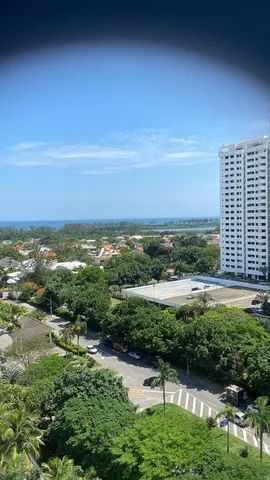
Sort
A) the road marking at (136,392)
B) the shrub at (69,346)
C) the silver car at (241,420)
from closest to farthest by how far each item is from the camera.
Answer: the silver car at (241,420), the road marking at (136,392), the shrub at (69,346)

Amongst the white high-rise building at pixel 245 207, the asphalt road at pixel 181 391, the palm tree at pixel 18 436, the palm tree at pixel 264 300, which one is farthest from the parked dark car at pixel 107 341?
the white high-rise building at pixel 245 207

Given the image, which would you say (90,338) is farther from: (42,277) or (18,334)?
(42,277)

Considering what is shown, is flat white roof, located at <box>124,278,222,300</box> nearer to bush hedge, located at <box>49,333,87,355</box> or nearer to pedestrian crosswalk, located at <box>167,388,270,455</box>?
bush hedge, located at <box>49,333,87,355</box>

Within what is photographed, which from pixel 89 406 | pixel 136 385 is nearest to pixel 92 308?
pixel 136 385

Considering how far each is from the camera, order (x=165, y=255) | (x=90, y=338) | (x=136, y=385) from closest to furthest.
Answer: (x=136, y=385), (x=90, y=338), (x=165, y=255)

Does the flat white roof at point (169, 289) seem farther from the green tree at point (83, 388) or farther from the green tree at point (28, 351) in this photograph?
the green tree at point (83, 388)
